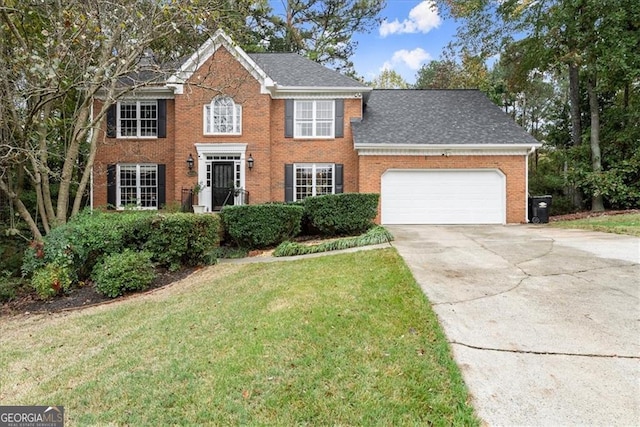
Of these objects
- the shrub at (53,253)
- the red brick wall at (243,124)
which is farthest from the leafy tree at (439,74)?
the shrub at (53,253)

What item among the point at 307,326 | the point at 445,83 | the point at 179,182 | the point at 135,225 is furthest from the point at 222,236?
the point at 445,83

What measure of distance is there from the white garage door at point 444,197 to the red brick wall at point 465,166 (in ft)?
0.66

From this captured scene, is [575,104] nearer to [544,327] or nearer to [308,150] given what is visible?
[308,150]

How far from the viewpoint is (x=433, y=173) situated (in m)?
13.5

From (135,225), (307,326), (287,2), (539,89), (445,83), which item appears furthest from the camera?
(539,89)

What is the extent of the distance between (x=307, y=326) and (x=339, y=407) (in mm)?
1392

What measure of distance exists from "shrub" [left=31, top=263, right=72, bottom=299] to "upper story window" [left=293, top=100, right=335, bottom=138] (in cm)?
944

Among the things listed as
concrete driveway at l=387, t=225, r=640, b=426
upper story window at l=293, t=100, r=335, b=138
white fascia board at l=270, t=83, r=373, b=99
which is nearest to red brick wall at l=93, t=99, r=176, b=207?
white fascia board at l=270, t=83, r=373, b=99

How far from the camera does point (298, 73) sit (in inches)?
596

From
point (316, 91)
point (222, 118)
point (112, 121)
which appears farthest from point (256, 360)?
point (112, 121)

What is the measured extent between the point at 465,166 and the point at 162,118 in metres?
12.2

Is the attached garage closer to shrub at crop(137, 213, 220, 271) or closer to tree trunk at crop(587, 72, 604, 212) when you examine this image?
tree trunk at crop(587, 72, 604, 212)

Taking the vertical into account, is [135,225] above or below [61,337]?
above

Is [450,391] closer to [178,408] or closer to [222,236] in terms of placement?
[178,408]
